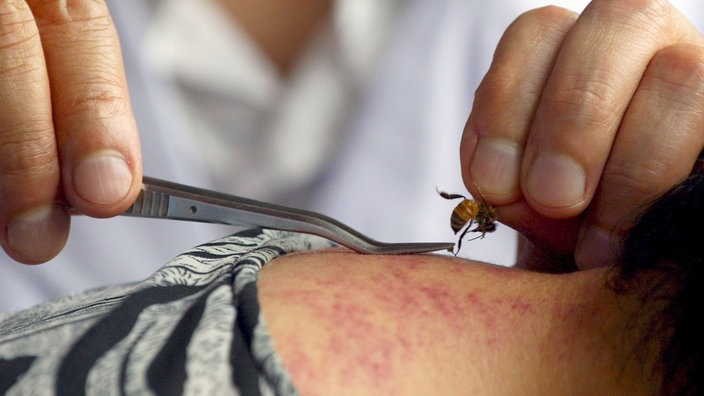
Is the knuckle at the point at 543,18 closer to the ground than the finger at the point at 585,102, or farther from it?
farther from it

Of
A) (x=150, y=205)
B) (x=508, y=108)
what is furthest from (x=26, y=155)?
(x=508, y=108)

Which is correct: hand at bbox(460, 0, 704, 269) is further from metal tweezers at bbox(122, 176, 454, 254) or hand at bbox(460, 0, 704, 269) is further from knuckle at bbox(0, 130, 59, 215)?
knuckle at bbox(0, 130, 59, 215)

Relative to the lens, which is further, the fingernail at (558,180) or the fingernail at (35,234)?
the fingernail at (558,180)

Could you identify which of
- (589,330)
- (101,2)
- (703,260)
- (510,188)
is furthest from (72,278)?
(703,260)

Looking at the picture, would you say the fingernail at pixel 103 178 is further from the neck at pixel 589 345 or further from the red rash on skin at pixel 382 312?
the neck at pixel 589 345

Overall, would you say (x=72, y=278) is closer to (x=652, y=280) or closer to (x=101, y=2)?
(x=101, y=2)

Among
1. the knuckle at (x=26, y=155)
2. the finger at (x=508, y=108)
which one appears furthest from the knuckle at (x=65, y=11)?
the finger at (x=508, y=108)

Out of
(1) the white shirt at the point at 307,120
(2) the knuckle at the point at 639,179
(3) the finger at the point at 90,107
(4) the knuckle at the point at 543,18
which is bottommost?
(1) the white shirt at the point at 307,120

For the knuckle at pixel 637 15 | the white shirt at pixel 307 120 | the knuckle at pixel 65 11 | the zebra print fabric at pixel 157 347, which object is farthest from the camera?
the white shirt at pixel 307 120
